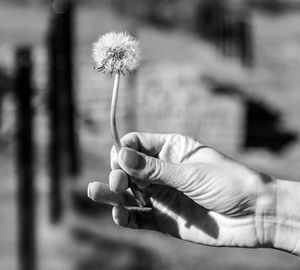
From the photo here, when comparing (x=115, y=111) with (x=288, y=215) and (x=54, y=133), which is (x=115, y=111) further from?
(x=54, y=133)

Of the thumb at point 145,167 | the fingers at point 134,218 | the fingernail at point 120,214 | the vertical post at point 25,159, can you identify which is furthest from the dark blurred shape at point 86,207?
the thumb at point 145,167

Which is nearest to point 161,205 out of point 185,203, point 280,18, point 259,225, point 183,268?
point 185,203

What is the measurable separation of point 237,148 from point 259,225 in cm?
607

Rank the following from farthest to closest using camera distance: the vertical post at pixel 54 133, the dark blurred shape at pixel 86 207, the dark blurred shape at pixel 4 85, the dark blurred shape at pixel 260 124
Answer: the dark blurred shape at pixel 260 124 → the dark blurred shape at pixel 86 207 → the vertical post at pixel 54 133 → the dark blurred shape at pixel 4 85

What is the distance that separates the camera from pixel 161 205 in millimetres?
2176

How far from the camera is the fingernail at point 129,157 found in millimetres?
1750

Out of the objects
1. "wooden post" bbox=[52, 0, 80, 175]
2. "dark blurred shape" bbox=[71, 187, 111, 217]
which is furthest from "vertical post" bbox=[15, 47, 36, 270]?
"dark blurred shape" bbox=[71, 187, 111, 217]

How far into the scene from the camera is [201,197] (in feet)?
6.61

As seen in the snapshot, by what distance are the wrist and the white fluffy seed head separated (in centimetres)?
71

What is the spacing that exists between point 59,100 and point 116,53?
10.9 feet

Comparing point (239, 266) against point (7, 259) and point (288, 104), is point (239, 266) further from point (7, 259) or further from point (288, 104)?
point (288, 104)

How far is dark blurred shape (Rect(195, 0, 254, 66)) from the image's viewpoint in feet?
41.0

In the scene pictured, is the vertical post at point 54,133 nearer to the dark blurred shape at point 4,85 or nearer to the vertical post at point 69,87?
the vertical post at point 69,87

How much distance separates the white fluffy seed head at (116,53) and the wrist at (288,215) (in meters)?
0.71
